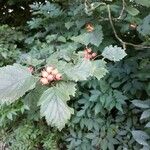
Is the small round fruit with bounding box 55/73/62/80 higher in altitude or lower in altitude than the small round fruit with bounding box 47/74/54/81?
lower

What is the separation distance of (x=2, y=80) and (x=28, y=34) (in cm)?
280

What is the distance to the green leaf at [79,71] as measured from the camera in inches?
50.4

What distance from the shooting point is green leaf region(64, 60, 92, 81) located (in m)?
1.28

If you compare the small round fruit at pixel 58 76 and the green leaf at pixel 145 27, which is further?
the green leaf at pixel 145 27

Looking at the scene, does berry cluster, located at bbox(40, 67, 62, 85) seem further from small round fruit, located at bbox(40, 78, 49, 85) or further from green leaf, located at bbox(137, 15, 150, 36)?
green leaf, located at bbox(137, 15, 150, 36)

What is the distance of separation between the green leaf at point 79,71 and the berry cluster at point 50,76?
0.05m

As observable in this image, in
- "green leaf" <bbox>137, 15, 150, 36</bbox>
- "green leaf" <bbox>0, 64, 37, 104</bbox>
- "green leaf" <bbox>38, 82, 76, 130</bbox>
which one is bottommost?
"green leaf" <bbox>137, 15, 150, 36</bbox>

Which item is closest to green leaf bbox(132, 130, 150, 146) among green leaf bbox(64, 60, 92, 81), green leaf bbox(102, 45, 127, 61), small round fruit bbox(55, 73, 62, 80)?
green leaf bbox(102, 45, 127, 61)

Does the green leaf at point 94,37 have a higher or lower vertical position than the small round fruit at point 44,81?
lower

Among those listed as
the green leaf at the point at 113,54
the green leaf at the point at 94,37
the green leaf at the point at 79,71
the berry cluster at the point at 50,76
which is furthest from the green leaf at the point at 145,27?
the berry cluster at the point at 50,76

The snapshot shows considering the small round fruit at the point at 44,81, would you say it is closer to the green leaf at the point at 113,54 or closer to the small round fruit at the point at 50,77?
the small round fruit at the point at 50,77

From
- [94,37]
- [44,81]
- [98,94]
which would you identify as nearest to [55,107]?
[44,81]

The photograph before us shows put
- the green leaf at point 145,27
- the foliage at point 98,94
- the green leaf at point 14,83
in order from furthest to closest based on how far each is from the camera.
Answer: the foliage at point 98,94 → the green leaf at point 145,27 → the green leaf at point 14,83

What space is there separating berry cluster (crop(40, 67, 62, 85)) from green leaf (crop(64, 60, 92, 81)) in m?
0.05
